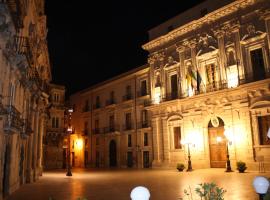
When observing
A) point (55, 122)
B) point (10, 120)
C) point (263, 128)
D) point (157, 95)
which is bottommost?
point (263, 128)

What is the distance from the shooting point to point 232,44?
2375 centimetres

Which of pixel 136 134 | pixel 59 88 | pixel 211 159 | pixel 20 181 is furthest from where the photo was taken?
pixel 59 88

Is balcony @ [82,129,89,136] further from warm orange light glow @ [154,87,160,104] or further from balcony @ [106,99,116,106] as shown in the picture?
warm orange light glow @ [154,87,160,104]

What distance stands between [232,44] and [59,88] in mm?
25152

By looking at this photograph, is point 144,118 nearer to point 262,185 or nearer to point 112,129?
point 112,129

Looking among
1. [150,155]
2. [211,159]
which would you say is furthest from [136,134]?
[211,159]

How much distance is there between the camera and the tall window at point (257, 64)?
71.7 ft

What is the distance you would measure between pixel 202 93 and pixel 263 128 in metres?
5.77

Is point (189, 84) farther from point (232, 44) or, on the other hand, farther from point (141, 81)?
point (141, 81)

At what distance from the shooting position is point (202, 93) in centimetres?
2461

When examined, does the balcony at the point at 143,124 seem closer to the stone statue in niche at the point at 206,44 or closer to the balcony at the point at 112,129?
the balcony at the point at 112,129

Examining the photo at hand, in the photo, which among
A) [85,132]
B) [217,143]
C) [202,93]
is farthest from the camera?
[85,132]

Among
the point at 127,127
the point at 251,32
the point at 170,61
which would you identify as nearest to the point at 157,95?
the point at 170,61

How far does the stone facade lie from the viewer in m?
36.8
